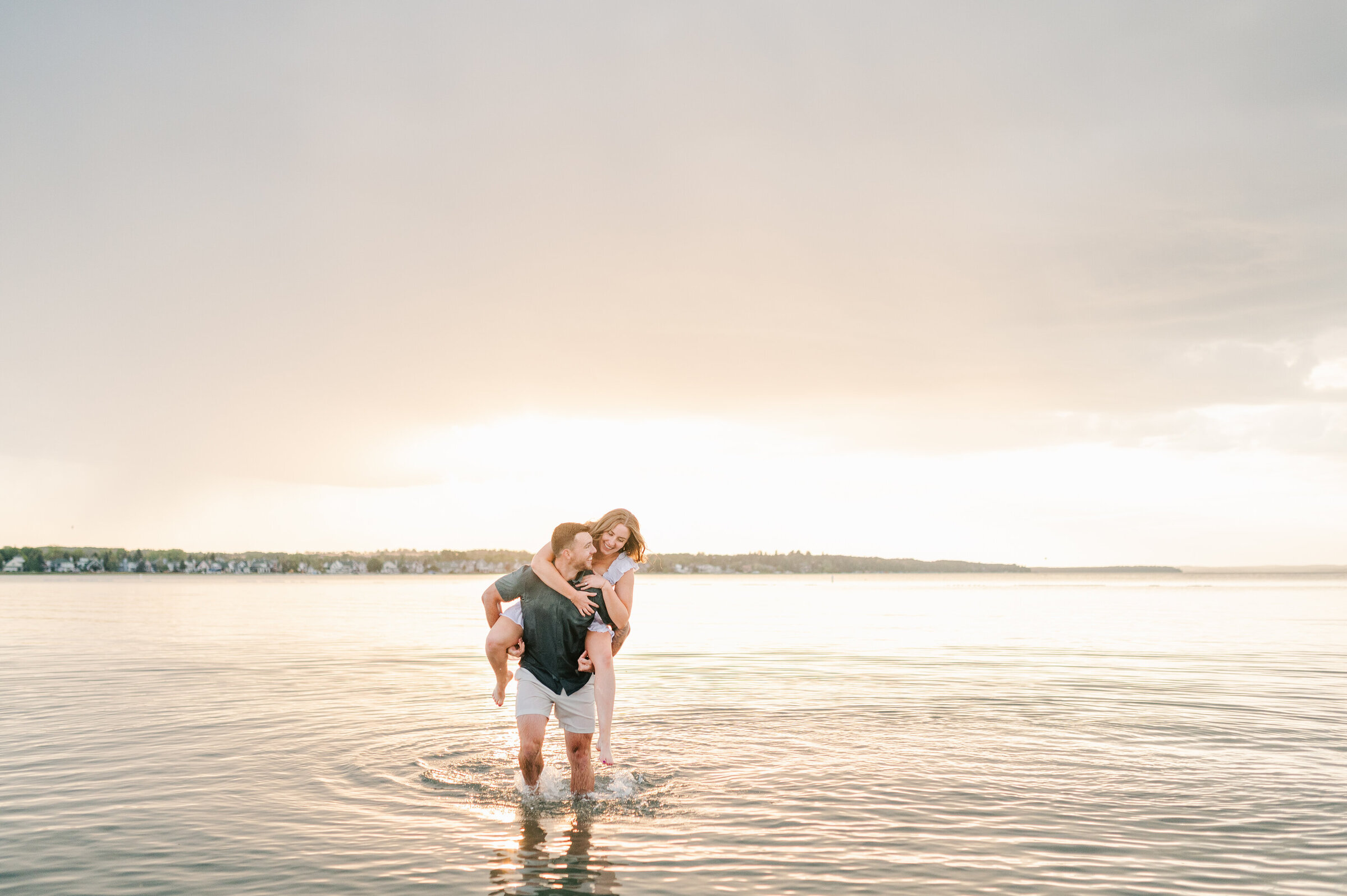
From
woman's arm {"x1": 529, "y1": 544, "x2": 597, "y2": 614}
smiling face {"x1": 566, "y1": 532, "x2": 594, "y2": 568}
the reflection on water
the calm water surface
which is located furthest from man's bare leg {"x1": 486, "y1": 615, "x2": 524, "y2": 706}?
the reflection on water

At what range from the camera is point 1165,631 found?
47.5 meters

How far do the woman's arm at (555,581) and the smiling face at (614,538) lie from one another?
562 millimetres

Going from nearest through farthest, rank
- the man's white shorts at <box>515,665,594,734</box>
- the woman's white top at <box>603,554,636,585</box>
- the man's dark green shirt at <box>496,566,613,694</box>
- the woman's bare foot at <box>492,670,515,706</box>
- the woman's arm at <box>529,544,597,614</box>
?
the woman's arm at <box>529,544,597,614</box>, the woman's white top at <box>603,554,636,585</box>, the man's dark green shirt at <box>496,566,613,694</box>, the man's white shorts at <box>515,665,594,734</box>, the woman's bare foot at <box>492,670,515,706</box>

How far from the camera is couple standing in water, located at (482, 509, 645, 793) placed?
A: 432 inches

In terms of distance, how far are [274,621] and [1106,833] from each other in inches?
2210

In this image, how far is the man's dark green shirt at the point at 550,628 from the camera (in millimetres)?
11289

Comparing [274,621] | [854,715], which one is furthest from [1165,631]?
[274,621]

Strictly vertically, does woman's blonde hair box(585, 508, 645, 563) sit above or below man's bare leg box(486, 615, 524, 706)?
above

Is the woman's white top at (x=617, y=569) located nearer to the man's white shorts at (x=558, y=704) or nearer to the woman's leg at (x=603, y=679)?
the woman's leg at (x=603, y=679)

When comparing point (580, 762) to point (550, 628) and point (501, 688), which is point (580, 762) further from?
point (550, 628)

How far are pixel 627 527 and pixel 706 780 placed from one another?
13.5ft

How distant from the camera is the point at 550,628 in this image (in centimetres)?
1136

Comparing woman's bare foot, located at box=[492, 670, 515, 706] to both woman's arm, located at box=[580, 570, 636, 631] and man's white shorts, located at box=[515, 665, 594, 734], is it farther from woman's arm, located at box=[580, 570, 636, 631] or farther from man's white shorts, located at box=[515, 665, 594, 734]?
woman's arm, located at box=[580, 570, 636, 631]

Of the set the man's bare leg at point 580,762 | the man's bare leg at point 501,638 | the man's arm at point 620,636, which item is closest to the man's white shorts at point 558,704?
the man's bare leg at point 580,762
